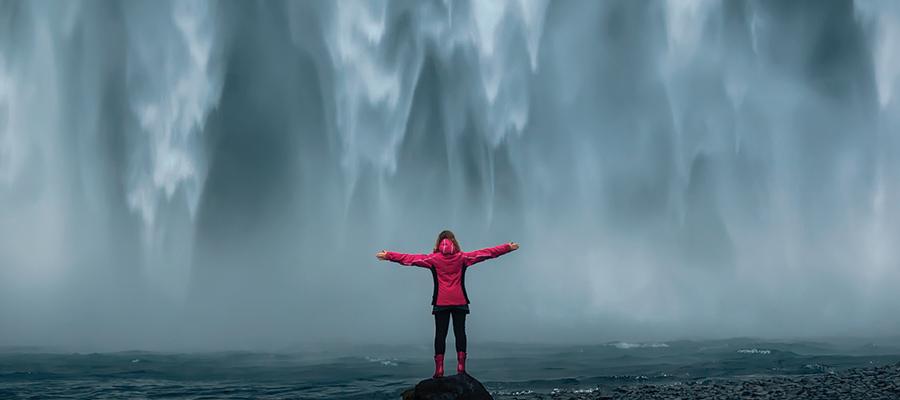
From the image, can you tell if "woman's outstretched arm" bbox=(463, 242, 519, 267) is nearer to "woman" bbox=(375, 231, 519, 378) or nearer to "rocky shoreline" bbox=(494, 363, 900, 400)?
"woman" bbox=(375, 231, 519, 378)

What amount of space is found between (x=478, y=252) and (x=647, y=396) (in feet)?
34.0

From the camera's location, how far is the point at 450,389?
20.2 metres

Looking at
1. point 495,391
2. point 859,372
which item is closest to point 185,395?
point 495,391

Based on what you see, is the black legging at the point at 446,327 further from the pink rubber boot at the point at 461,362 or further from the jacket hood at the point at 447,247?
the jacket hood at the point at 447,247

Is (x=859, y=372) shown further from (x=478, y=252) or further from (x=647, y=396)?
(x=478, y=252)

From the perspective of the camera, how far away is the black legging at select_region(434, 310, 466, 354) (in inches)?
816

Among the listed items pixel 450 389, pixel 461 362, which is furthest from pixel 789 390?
pixel 450 389

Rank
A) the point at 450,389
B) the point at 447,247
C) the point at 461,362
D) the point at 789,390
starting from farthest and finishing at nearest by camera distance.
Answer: the point at 789,390 → the point at 461,362 → the point at 447,247 → the point at 450,389

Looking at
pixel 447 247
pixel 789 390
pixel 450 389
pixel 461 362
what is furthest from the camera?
pixel 789 390

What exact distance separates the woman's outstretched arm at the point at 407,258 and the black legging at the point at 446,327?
158 centimetres

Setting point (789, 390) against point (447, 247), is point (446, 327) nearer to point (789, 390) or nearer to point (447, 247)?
point (447, 247)

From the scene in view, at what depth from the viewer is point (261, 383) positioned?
148 ft

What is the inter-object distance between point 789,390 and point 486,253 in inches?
516

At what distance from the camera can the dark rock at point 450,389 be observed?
20.0m
